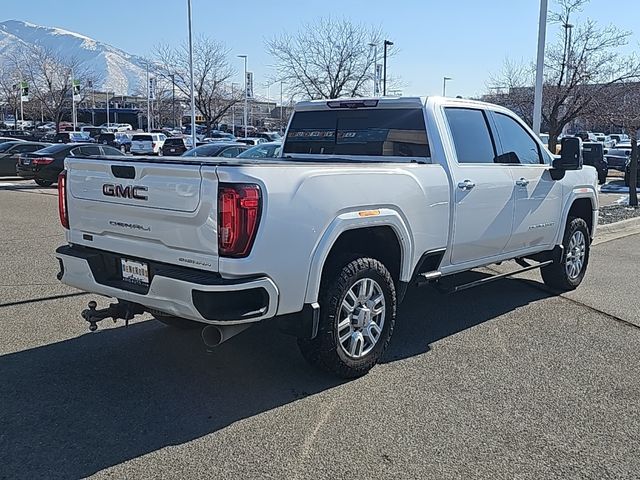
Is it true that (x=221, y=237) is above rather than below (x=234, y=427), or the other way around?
above

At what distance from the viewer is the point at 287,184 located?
4.16 metres

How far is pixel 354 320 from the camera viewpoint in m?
4.84

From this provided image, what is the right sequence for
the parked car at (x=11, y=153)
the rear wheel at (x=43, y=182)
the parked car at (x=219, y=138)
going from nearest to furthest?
the rear wheel at (x=43, y=182) < the parked car at (x=11, y=153) < the parked car at (x=219, y=138)

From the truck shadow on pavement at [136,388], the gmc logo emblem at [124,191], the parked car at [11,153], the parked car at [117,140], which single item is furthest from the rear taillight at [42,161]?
the parked car at [117,140]

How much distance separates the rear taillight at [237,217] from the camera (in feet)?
12.9

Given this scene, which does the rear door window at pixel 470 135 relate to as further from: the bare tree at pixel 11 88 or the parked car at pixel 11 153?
the bare tree at pixel 11 88

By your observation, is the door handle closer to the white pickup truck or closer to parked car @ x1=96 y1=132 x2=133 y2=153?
the white pickup truck

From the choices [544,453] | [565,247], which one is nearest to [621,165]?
[565,247]

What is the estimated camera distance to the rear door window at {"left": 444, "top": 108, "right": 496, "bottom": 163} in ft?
19.5

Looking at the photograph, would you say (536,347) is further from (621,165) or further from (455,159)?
(621,165)

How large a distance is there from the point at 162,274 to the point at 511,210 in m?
3.54

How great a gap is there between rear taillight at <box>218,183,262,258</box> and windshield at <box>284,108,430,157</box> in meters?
2.21

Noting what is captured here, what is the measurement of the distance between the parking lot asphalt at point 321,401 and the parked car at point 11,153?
62.6ft

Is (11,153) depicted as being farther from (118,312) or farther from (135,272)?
(135,272)
